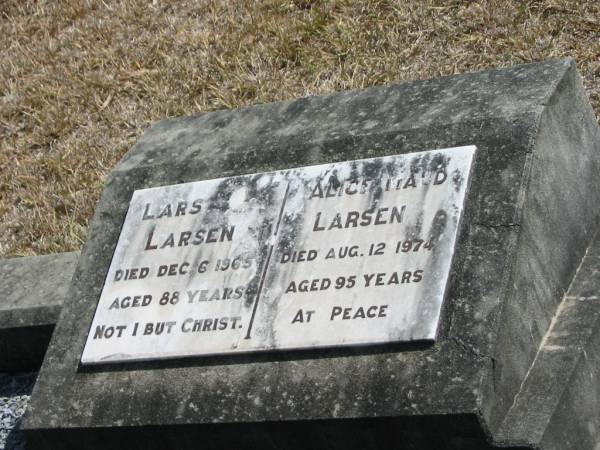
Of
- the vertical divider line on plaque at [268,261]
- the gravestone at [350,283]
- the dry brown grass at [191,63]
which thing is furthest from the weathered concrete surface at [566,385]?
the dry brown grass at [191,63]

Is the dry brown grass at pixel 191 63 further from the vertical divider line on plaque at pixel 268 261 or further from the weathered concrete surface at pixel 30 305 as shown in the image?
the vertical divider line on plaque at pixel 268 261

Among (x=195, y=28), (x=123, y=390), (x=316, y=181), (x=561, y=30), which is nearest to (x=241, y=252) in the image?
(x=316, y=181)

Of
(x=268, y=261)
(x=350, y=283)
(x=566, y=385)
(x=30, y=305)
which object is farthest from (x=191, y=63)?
(x=566, y=385)

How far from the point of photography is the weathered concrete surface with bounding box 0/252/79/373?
448cm

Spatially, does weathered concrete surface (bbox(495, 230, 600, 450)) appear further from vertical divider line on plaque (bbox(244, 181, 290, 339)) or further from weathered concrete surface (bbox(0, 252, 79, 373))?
weathered concrete surface (bbox(0, 252, 79, 373))

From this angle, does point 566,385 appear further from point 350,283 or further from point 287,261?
point 287,261

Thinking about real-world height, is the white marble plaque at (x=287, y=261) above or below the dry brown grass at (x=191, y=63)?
above

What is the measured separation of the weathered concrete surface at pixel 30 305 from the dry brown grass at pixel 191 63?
459mm

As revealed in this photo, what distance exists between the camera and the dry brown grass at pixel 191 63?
543 centimetres

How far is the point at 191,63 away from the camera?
20.1ft

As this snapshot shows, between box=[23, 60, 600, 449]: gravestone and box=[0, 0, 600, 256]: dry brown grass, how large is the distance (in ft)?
4.64

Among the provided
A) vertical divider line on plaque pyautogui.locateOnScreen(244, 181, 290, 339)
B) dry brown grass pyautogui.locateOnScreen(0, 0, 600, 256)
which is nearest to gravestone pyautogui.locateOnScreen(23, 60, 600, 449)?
vertical divider line on plaque pyautogui.locateOnScreen(244, 181, 290, 339)

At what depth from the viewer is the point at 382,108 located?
3.88m

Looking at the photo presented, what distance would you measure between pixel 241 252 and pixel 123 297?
42 cm
